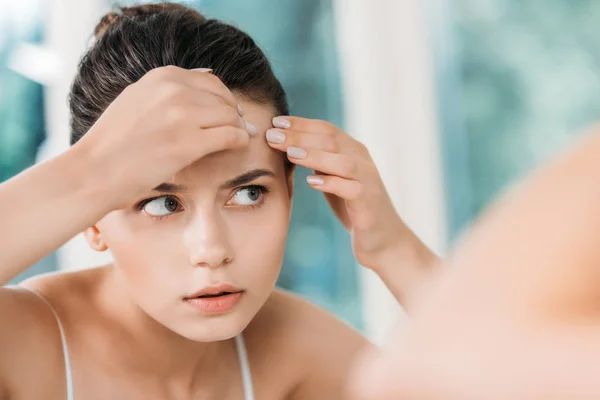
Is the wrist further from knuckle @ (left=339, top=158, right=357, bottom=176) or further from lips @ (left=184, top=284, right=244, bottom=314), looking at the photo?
knuckle @ (left=339, top=158, right=357, bottom=176)

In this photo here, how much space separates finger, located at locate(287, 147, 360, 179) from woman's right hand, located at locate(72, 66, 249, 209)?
0.14 meters

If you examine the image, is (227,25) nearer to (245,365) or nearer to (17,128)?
(245,365)

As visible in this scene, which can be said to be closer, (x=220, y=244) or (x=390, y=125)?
(x=220, y=244)

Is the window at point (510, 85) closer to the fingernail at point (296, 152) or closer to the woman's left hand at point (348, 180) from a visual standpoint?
the woman's left hand at point (348, 180)

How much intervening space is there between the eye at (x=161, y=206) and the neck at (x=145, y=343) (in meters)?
0.22

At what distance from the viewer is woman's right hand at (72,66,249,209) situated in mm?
905

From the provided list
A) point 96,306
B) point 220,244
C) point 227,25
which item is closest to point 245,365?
point 96,306

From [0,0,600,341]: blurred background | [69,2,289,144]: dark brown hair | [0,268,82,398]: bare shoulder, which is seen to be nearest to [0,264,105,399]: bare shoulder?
[0,268,82,398]: bare shoulder

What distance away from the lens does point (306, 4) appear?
8.89ft

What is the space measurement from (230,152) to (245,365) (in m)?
0.47

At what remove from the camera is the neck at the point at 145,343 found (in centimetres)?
118

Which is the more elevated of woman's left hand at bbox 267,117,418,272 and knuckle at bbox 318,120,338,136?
knuckle at bbox 318,120,338,136

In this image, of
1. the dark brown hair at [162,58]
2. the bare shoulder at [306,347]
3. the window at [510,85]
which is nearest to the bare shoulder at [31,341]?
the dark brown hair at [162,58]

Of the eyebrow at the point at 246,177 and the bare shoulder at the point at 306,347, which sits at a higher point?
the eyebrow at the point at 246,177
